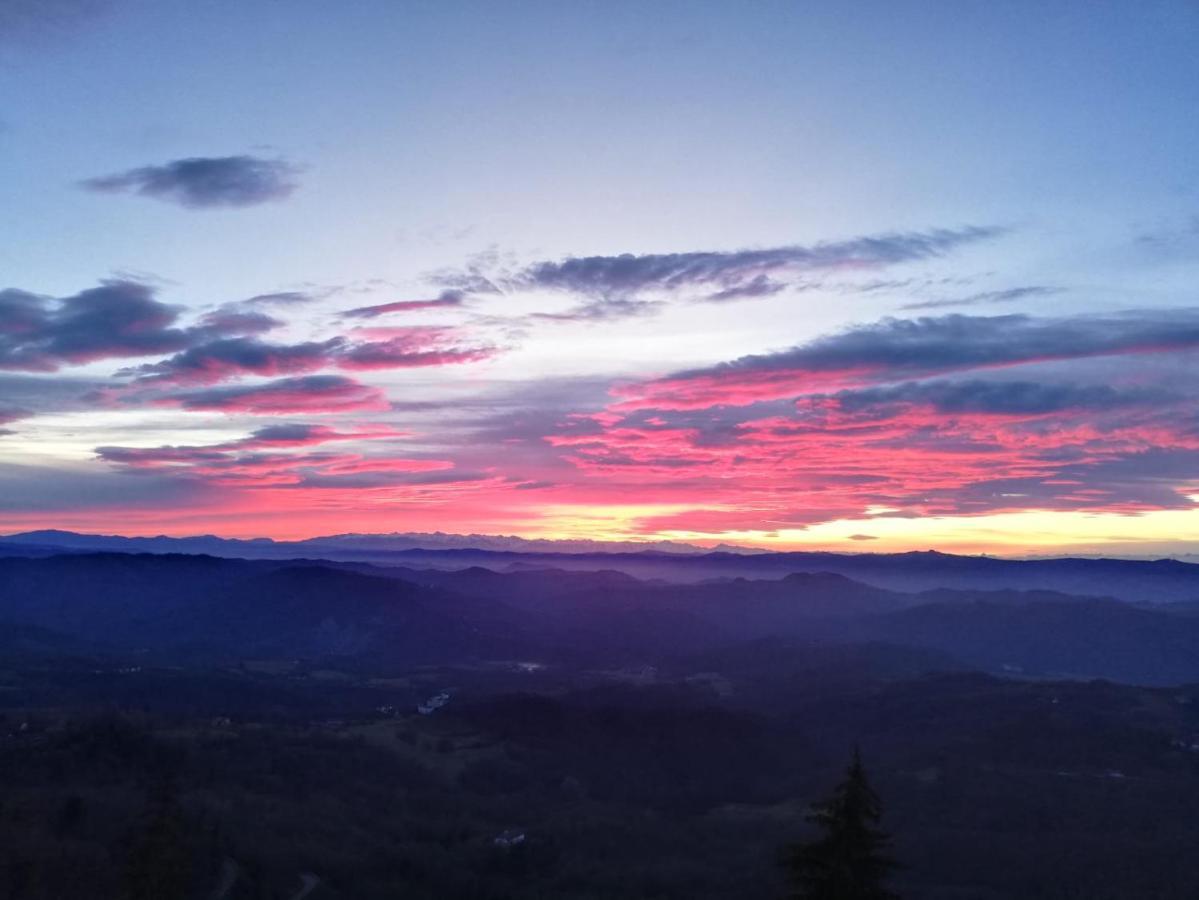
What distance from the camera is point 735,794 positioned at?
149250mm

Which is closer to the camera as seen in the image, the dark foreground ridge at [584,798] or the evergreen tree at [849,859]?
the evergreen tree at [849,859]

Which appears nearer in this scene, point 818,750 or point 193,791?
point 193,791

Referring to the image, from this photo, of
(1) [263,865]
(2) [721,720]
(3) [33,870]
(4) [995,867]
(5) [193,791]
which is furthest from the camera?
(2) [721,720]

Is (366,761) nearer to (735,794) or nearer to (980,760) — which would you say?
(735,794)

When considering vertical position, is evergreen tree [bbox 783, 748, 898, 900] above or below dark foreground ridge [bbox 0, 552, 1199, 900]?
above

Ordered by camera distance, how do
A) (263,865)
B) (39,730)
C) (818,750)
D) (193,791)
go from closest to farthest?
(263,865) → (193,791) → (39,730) → (818,750)

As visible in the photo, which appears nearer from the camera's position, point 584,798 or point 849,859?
point 849,859

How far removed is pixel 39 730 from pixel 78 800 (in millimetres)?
54711

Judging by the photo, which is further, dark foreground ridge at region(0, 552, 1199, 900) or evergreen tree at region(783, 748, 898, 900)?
dark foreground ridge at region(0, 552, 1199, 900)

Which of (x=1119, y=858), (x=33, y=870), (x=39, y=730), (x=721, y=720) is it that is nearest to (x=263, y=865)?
(x=33, y=870)

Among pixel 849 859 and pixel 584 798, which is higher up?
pixel 849 859

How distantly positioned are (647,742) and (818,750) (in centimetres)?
3248

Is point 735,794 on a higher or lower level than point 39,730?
lower

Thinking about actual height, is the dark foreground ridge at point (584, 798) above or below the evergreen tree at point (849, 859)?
below
